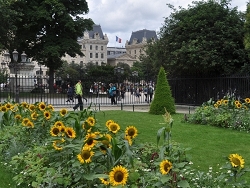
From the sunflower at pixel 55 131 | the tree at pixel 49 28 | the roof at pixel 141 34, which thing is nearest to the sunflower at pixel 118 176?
the sunflower at pixel 55 131

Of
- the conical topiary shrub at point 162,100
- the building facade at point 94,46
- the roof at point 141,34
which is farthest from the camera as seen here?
the roof at point 141,34

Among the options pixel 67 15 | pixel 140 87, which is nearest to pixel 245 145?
pixel 140 87

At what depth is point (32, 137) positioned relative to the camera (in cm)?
623

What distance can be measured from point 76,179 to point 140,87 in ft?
76.3

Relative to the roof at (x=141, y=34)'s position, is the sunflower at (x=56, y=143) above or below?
below

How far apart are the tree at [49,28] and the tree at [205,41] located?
43.5 feet

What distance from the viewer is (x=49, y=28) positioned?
33656mm

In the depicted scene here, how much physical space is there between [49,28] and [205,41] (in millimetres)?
18797

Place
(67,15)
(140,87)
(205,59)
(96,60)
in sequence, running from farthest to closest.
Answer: (96,60) → (67,15) → (140,87) → (205,59)

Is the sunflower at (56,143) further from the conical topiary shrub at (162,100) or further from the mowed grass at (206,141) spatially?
the conical topiary shrub at (162,100)

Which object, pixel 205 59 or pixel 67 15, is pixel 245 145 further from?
pixel 67 15

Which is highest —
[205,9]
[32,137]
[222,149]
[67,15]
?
[67,15]

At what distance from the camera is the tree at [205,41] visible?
19.4 metres

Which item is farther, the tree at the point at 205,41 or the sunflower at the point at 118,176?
the tree at the point at 205,41
